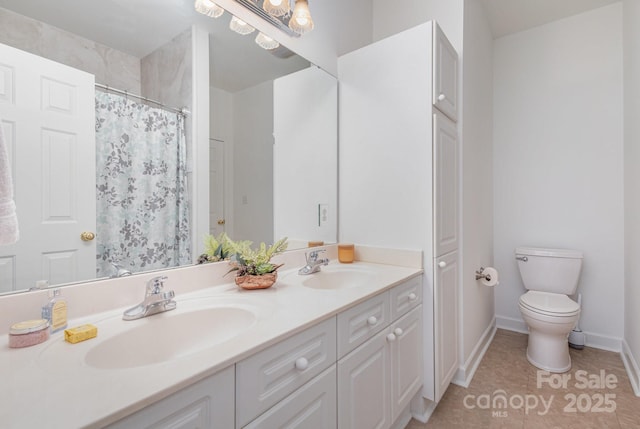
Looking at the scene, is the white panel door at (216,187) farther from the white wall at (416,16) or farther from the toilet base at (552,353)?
the toilet base at (552,353)

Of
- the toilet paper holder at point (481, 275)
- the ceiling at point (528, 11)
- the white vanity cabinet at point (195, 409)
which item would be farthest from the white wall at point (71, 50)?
the ceiling at point (528, 11)

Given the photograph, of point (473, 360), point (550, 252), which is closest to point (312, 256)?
point (473, 360)

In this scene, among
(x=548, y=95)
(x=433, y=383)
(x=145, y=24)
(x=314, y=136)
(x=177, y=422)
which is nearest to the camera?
(x=177, y=422)

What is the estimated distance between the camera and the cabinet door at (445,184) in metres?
1.58

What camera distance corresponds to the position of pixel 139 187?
107cm

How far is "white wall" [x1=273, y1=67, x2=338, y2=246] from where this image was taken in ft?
5.49

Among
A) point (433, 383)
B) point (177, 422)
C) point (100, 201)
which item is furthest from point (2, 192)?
point (433, 383)

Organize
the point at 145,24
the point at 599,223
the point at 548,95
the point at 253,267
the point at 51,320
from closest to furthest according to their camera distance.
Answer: the point at 51,320 → the point at 145,24 → the point at 253,267 → the point at 599,223 → the point at 548,95

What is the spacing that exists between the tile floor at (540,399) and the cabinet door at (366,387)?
52 centimetres

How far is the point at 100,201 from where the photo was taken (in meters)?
→ 0.97

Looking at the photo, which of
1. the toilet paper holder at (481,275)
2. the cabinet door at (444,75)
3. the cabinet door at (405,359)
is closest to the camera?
the cabinet door at (405,359)

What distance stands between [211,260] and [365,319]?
2.15 ft

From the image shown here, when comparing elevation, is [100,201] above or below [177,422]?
above

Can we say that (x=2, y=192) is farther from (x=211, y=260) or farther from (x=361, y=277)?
(x=361, y=277)
